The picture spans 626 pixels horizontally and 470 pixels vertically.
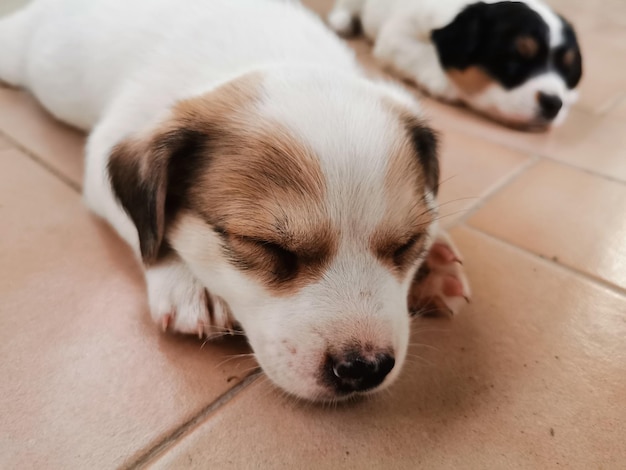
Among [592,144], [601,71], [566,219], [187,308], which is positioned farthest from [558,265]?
[601,71]

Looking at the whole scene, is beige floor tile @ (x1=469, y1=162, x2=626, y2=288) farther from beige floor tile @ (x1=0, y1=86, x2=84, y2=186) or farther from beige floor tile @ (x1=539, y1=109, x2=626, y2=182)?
beige floor tile @ (x1=0, y1=86, x2=84, y2=186)

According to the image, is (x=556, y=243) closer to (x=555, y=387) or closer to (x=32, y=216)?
(x=555, y=387)

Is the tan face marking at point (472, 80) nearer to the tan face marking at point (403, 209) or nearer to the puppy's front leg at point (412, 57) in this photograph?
the puppy's front leg at point (412, 57)

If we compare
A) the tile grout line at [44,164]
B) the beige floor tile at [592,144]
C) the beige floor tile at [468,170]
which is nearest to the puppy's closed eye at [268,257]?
the beige floor tile at [468,170]

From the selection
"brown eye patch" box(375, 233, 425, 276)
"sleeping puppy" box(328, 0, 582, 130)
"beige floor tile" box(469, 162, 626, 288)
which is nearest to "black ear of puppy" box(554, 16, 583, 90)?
"sleeping puppy" box(328, 0, 582, 130)

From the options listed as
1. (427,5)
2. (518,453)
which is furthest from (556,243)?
(427,5)

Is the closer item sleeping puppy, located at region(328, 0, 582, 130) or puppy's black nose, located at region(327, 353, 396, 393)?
puppy's black nose, located at region(327, 353, 396, 393)
